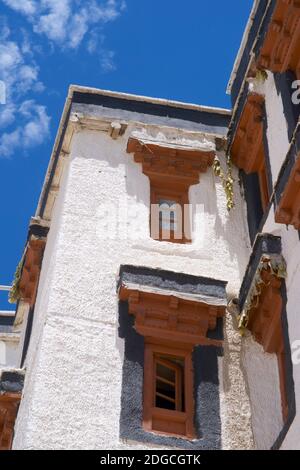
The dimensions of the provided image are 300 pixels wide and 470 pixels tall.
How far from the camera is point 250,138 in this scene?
583 inches

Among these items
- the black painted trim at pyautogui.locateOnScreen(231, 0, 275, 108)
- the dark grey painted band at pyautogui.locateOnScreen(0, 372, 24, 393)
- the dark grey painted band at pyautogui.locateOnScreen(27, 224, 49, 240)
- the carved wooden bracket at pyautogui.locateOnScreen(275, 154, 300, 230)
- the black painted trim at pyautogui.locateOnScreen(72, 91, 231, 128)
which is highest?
the black painted trim at pyautogui.locateOnScreen(231, 0, 275, 108)

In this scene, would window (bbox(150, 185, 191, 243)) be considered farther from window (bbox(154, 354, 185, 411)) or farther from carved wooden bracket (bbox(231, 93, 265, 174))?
window (bbox(154, 354, 185, 411))

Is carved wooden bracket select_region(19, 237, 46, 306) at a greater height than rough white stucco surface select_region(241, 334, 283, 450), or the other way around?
carved wooden bracket select_region(19, 237, 46, 306)

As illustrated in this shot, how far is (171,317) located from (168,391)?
1.04 meters

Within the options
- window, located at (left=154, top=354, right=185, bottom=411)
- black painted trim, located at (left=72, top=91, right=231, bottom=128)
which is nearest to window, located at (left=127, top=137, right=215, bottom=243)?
black painted trim, located at (left=72, top=91, right=231, bottom=128)

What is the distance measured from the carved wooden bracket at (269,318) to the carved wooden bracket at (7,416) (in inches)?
136

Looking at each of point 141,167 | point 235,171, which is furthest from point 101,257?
point 235,171

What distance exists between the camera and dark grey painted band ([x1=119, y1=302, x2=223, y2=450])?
37.4 ft

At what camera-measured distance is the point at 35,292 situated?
15.6 meters

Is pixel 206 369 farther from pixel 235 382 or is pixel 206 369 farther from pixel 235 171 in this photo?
pixel 235 171

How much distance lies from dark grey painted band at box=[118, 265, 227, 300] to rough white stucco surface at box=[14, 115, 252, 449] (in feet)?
1.23

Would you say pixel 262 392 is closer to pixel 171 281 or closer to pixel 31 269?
pixel 171 281

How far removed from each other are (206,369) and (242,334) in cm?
87

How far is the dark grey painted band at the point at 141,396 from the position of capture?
11.4 meters
